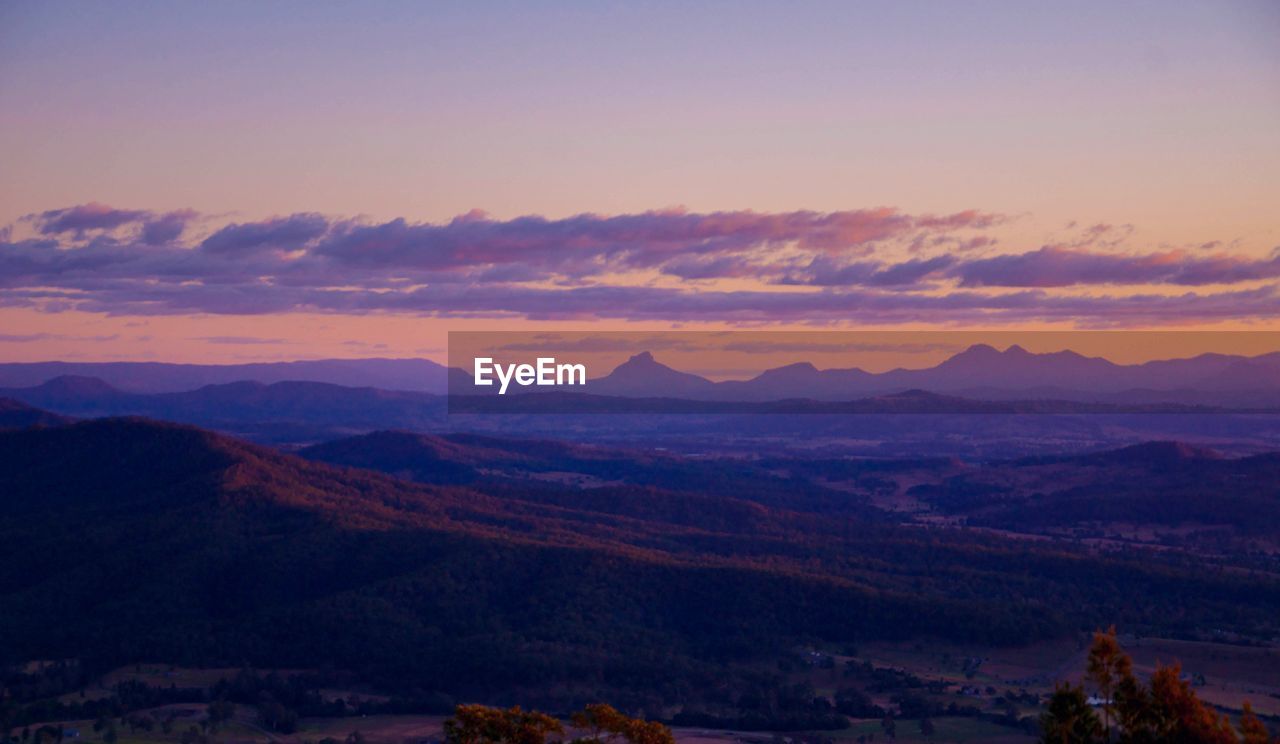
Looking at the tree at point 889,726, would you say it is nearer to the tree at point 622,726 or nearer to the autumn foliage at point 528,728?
the tree at point 622,726

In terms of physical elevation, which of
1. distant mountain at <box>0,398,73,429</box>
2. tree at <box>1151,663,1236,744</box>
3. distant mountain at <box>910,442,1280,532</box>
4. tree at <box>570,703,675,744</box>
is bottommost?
distant mountain at <box>910,442,1280,532</box>

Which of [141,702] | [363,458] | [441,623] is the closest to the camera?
[141,702]

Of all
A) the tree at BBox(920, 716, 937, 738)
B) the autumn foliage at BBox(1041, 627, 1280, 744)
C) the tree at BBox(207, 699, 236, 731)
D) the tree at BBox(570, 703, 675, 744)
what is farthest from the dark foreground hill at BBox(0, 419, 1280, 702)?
the autumn foliage at BBox(1041, 627, 1280, 744)

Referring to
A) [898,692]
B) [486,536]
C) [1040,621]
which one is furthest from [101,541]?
[1040,621]

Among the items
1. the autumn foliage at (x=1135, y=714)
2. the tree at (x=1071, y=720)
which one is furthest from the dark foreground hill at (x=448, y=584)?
the tree at (x=1071, y=720)

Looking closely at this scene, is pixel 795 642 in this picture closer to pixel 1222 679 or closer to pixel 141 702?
pixel 1222 679

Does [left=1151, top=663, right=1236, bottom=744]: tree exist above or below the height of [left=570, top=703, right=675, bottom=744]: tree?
above

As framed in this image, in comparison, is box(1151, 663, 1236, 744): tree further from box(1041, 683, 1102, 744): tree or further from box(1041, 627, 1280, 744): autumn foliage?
box(1041, 683, 1102, 744): tree
